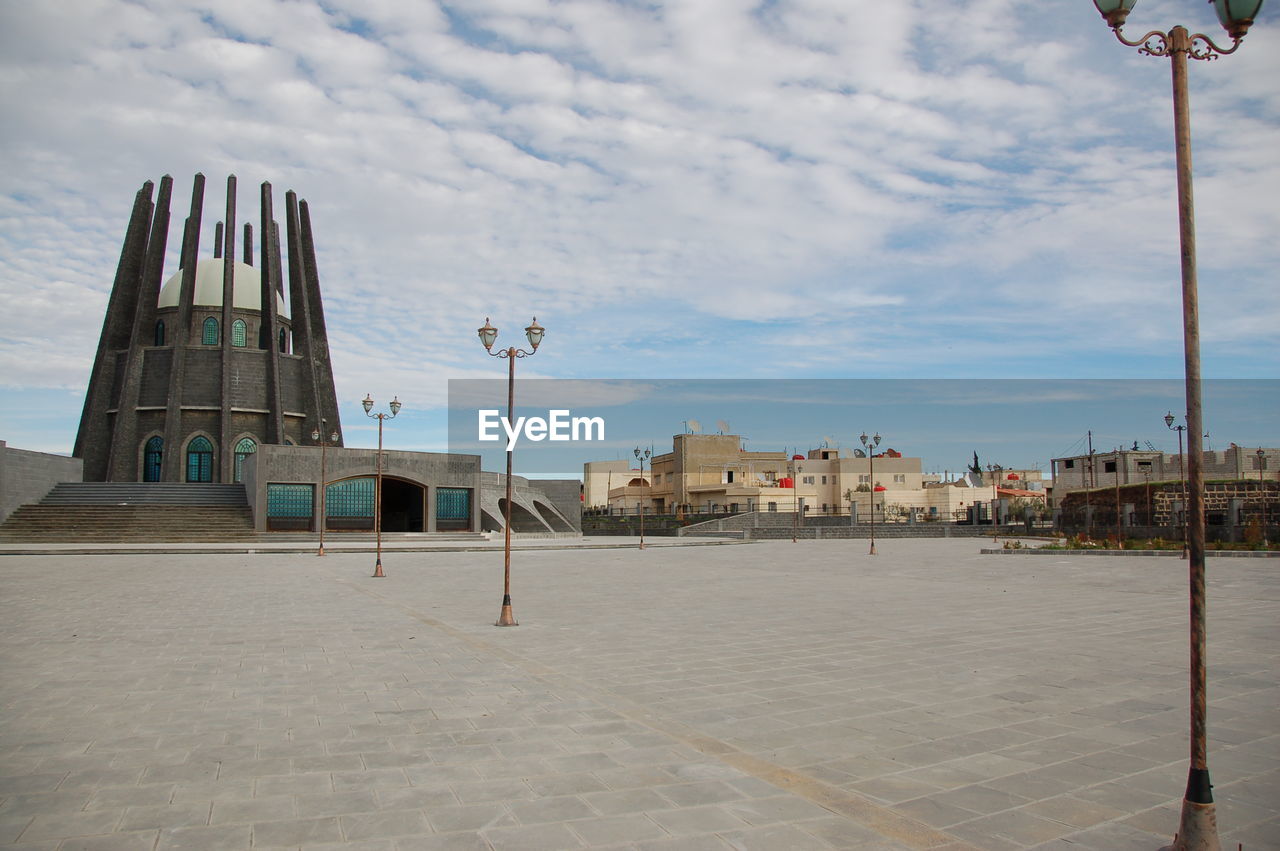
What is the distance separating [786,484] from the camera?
80.6m

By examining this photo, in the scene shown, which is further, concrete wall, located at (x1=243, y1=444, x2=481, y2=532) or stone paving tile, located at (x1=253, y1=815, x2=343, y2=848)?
concrete wall, located at (x1=243, y1=444, x2=481, y2=532)

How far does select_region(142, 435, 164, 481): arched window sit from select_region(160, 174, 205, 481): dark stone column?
1802mm

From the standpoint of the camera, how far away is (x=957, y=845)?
4.44 meters

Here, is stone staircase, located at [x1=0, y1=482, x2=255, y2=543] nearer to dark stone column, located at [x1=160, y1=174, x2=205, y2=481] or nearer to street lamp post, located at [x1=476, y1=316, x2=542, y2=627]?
dark stone column, located at [x1=160, y1=174, x2=205, y2=481]

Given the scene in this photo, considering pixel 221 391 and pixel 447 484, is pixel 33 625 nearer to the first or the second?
pixel 447 484

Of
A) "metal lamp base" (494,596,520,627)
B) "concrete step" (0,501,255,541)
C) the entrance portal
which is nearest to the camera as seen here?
"metal lamp base" (494,596,520,627)

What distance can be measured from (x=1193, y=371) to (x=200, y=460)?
57.6 m

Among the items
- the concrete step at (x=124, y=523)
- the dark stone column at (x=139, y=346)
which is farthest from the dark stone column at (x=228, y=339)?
the concrete step at (x=124, y=523)

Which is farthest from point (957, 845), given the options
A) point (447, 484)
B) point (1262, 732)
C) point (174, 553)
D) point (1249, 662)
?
point (447, 484)

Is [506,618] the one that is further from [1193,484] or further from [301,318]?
[301,318]

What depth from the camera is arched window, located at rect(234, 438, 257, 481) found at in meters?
53.1

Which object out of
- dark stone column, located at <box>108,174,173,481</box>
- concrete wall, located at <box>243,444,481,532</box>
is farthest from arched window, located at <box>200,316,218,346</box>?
concrete wall, located at <box>243,444,481,532</box>

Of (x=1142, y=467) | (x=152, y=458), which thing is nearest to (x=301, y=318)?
(x=152, y=458)

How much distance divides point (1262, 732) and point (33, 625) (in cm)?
1480
